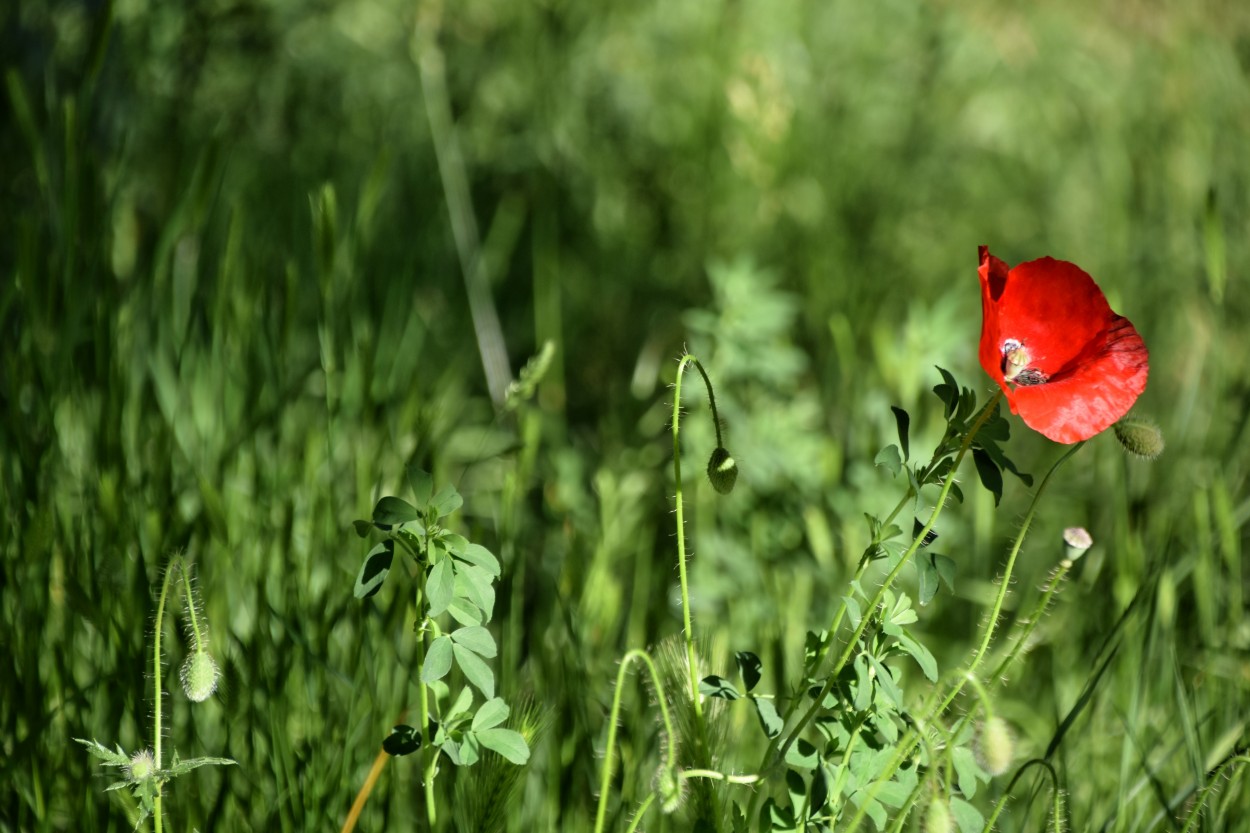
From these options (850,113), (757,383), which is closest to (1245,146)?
(850,113)

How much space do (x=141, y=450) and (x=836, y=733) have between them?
3.13ft

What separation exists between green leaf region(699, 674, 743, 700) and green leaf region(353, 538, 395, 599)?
30cm

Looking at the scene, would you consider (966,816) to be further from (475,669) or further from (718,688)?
(475,669)

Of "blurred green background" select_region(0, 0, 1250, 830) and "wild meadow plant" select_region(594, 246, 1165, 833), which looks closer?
"wild meadow plant" select_region(594, 246, 1165, 833)

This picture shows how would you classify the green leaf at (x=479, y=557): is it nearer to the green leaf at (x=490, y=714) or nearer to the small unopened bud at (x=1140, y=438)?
the green leaf at (x=490, y=714)

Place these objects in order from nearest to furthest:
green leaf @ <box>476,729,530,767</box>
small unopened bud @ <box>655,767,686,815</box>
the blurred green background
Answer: small unopened bud @ <box>655,767,686,815</box> < green leaf @ <box>476,729,530,767</box> < the blurred green background

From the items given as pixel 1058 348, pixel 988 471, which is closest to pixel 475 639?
pixel 988 471

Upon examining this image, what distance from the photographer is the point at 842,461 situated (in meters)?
2.30

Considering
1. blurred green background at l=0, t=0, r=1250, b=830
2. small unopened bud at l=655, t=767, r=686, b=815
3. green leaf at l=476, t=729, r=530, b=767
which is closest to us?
small unopened bud at l=655, t=767, r=686, b=815

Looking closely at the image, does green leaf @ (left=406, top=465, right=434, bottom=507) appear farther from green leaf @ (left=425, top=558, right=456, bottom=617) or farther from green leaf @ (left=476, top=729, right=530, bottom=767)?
green leaf @ (left=476, top=729, right=530, bottom=767)

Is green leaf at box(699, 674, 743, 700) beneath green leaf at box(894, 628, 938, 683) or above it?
beneath

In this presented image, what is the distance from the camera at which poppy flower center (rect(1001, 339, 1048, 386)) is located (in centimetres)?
101

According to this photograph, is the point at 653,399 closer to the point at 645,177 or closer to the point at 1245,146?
the point at 645,177

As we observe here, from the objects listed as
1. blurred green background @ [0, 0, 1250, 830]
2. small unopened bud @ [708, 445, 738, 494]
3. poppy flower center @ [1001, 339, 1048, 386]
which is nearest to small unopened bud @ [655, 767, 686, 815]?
small unopened bud @ [708, 445, 738, 494]
